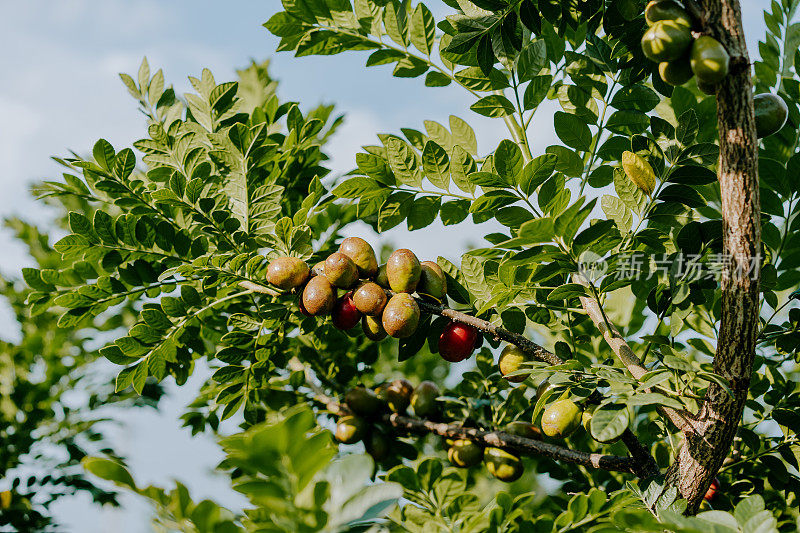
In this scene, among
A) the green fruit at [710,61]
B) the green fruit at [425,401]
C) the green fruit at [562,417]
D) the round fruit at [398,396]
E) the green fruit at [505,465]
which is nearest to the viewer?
the green fruit at [710,61]

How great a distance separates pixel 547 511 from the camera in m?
1.96

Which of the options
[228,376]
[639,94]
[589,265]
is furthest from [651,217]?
[228,376]

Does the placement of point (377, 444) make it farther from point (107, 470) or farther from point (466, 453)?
point (107, 470)

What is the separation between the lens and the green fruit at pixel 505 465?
183 cm

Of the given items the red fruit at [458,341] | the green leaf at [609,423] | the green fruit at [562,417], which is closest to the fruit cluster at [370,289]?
the red fruit at [458,341]

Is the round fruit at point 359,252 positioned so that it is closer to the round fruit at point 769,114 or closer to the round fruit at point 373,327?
the round fruit at point 373,327

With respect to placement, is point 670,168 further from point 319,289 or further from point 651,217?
point 319,289

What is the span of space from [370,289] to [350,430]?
24.7 inches

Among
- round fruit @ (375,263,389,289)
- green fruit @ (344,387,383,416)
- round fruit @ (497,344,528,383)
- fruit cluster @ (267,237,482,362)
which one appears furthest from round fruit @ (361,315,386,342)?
green fruit @ (344,387,383,416)

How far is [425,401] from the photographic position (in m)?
2.03

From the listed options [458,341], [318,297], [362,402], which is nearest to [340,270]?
[318,297]

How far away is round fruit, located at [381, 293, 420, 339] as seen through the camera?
159 cm

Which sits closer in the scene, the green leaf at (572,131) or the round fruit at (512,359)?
the green leaf at (572,131)

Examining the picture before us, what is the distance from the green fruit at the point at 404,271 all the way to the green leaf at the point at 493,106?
0.41 m
